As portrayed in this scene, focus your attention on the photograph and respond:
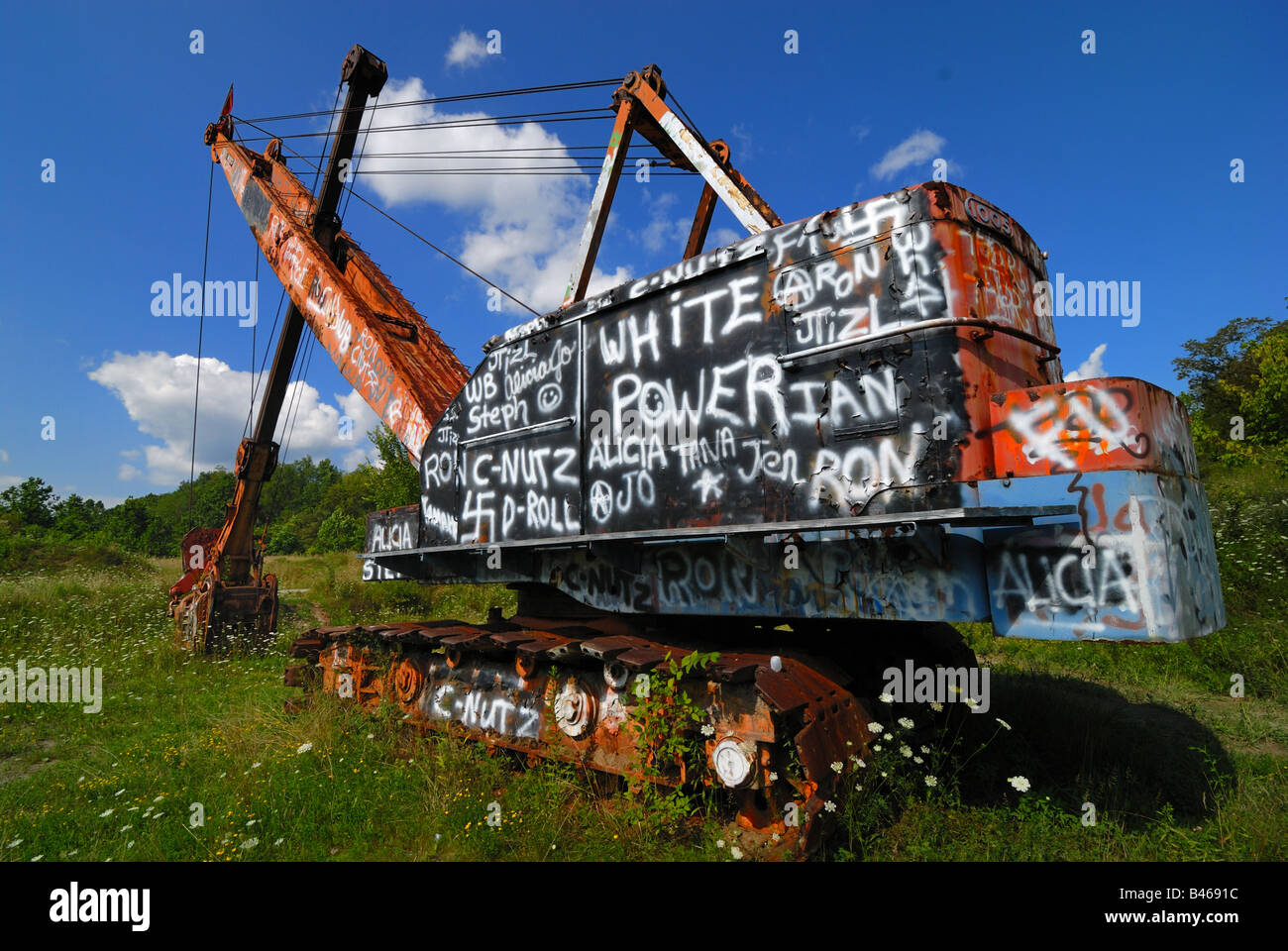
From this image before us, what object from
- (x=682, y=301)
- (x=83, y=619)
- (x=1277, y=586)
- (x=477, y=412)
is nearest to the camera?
(x=682, y=301)

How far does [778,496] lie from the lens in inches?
143

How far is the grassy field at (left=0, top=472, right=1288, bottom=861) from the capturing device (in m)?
3.48

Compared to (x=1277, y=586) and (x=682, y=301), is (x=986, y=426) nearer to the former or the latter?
(x=682, y=301)

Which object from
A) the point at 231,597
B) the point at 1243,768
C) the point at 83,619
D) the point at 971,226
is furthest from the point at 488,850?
the point at 83,619

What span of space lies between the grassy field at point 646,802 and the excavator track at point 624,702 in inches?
7.6

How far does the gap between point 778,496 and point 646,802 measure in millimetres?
1962

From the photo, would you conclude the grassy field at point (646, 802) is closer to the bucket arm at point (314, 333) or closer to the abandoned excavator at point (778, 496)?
the abandoned excavator at point (778, 496)

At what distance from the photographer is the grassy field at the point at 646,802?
3.48 metres

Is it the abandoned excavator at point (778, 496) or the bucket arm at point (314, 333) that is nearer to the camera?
the abandoned excavator at point (778, 496)

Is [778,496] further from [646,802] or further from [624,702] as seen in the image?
[646,802]

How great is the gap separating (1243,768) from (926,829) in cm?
304

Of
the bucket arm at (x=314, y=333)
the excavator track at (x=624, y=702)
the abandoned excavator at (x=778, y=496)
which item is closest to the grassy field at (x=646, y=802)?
the excavator track at (x=624, y=702)

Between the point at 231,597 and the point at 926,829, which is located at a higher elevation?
the point at 231,597

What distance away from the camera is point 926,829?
350 centimetres
